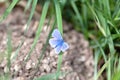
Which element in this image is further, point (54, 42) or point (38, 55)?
point (38, 55)

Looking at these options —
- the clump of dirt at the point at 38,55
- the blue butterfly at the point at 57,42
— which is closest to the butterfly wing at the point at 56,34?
the blue butterfly at the point at 57,42

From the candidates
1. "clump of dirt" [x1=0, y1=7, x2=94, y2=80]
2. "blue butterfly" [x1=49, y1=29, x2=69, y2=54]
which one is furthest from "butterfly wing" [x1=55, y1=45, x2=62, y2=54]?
"clump of dirt" [x1=0, y1=7, x2=94, y2=80]

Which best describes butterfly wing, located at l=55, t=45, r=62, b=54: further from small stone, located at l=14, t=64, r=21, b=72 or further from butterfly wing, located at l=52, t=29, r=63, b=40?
small stone, located at l=14, t=64, r=21, b=72

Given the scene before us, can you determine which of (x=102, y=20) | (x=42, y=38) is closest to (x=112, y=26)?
(x=102, y=20)

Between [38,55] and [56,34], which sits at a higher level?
[56,34]

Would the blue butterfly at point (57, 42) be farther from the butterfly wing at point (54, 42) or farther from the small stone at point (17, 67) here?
the small stone at point (17, 67)

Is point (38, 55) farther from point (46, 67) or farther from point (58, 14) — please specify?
point (58, 14)

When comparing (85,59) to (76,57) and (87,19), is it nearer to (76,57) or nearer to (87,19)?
(76,57)

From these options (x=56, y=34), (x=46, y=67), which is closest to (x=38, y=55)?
(x=46, y=67)
